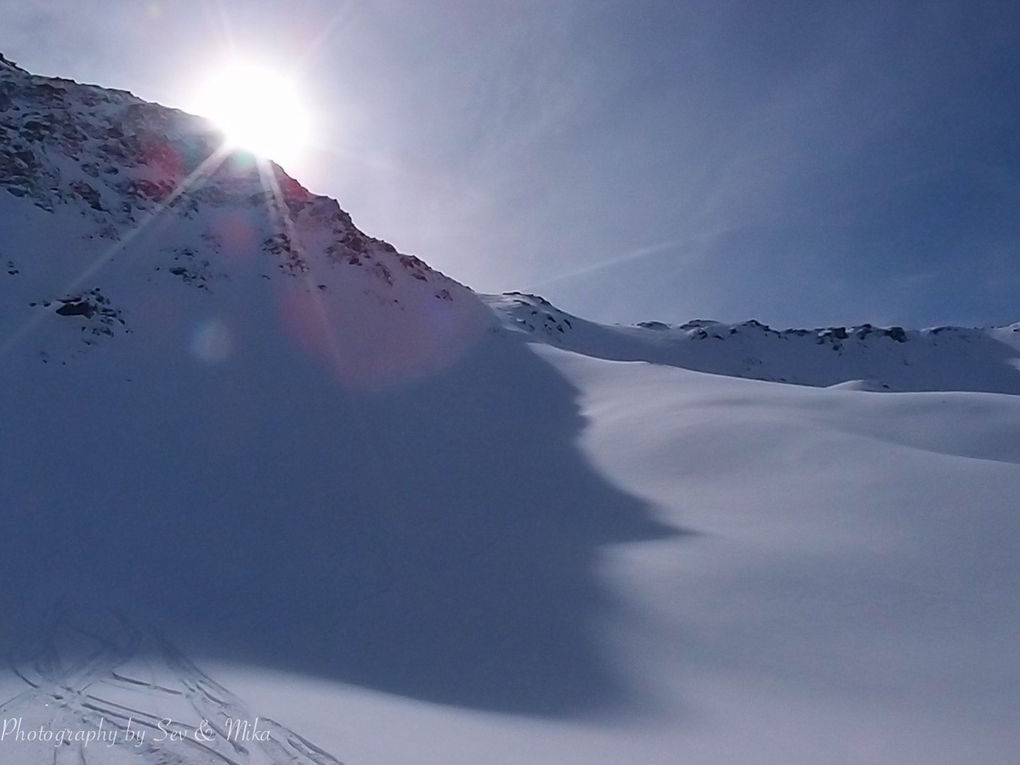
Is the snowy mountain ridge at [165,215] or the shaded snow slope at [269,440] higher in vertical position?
the snowy mountain ridge at [165,215]

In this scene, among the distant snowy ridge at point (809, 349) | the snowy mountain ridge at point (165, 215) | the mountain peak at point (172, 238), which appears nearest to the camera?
the mountain peak at point (172, 238)

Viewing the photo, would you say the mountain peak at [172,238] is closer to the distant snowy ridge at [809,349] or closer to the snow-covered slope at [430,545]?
the snow-covered slope at [430,545]

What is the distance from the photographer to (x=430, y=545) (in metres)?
13.2

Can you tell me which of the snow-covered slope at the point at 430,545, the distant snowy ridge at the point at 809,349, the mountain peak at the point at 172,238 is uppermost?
the distant snowy ridge at the point at 809,349

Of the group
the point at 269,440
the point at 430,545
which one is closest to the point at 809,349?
the point at 269,440

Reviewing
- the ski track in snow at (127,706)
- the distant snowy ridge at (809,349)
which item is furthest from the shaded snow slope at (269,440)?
the distant snowy ridge at (809,349)

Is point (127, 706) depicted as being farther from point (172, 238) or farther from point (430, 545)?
point (172, 238)

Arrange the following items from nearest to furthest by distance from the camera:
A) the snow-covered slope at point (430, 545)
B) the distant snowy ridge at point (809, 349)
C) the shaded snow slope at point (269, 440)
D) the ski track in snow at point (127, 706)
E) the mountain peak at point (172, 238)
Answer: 1. the ski track in snow at point (127, 706)
2. the snow-covered slope at point (430, 545)
3. the shaded snow slope at point (269, 440)
4. the mountain peak at point (172, 238)
5. the distant snowy ridge at point (809, 349)

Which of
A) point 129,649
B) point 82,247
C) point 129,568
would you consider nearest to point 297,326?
point 82,247

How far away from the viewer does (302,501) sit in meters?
16.1

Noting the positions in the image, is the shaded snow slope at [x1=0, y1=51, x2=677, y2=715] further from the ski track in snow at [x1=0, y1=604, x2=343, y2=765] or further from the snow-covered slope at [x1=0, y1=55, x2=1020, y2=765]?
the ski track in snow at [x1=0, y1=604, x2=343, y2=765]

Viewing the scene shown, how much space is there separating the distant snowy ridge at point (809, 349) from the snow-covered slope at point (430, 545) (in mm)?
41328

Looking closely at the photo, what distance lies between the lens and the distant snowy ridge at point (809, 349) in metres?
76.6

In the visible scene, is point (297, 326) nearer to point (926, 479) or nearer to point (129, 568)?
point (129, 568)
